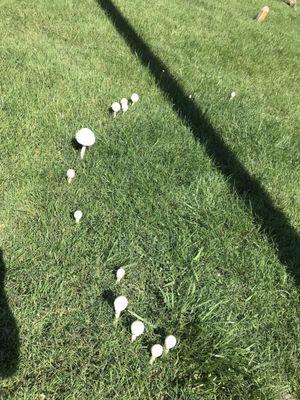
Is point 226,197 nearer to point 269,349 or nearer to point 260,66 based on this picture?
point 269,349

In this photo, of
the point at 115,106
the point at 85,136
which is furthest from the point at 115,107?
the point at 85,136

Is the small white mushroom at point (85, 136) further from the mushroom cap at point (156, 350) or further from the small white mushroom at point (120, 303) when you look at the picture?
the mushroom cap at point (156, 350)

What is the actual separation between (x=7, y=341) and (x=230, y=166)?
2.72 m

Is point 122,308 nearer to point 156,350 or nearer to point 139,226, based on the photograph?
point 156,350

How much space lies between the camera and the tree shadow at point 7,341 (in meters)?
2.43

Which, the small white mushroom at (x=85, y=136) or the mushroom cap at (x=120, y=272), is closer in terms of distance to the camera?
the mushroom cap at (x=120, y=272)

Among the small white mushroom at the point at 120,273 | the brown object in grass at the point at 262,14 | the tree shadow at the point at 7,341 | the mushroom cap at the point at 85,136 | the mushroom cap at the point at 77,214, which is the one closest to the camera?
the tree shadow at the point at 7,341

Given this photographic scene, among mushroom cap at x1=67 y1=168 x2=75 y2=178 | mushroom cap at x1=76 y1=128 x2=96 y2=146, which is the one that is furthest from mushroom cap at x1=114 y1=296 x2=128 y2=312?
mushroom cap at x1=76 y1=128 x2=96 y2=146

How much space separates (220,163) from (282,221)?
2.91 ft

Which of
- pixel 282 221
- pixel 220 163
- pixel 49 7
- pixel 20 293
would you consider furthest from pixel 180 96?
pixel 20 293

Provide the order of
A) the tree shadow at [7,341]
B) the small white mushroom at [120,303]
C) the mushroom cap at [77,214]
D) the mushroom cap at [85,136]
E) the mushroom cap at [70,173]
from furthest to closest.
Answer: the mushroom cap at [85,136] → the mushroom cap at [70,173] → the mushroom cap at [77,214] → the small white mushroom at [120,303] → the tree shadow at [7,341]

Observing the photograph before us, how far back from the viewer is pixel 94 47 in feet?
19.7

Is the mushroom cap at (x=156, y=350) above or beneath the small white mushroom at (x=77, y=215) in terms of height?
above

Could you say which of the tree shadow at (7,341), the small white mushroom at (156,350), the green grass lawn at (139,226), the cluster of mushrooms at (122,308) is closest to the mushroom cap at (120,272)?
the cluster of mushrooms at (122,308)
